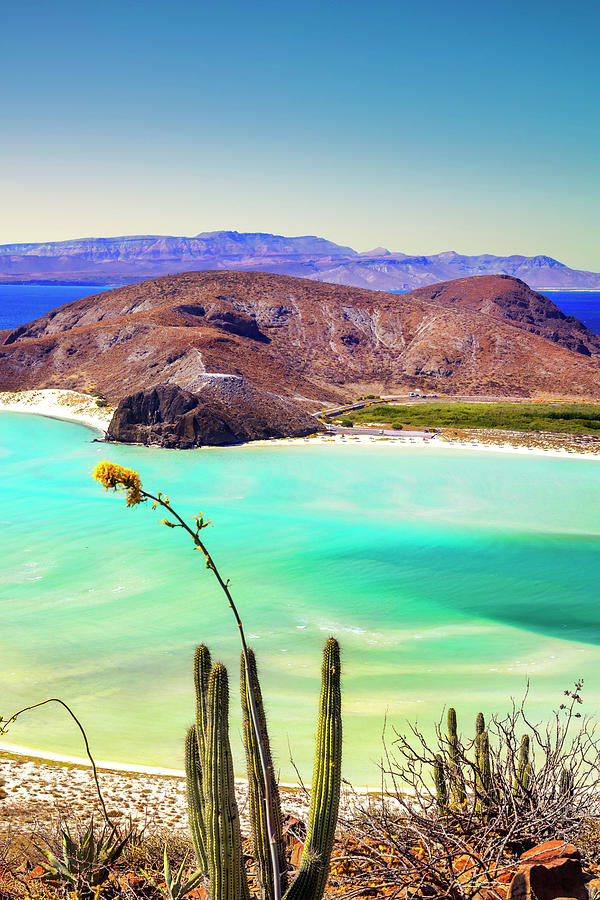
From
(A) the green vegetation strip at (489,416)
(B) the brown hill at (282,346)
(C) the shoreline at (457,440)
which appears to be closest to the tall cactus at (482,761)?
(C) the shoreline at (457,440)

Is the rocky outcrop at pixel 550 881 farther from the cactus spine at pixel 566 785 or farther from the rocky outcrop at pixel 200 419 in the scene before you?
the rocky outcrop at pixel 200 419

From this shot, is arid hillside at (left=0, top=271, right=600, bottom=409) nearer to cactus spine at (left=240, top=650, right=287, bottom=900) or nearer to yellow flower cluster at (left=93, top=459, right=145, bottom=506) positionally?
cactus spine at (left=240, top=650, right=287, bottom=900)

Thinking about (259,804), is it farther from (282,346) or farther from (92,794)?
(282,346)

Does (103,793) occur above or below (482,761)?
below

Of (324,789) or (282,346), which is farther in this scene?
(282,346)

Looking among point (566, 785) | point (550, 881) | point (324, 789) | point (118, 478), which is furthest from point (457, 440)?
point (118, 478)

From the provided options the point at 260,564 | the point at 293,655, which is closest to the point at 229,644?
the point at 293,655
